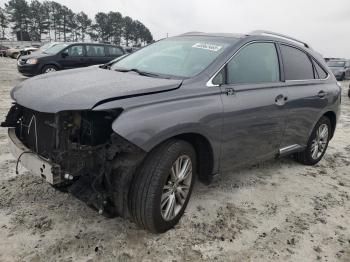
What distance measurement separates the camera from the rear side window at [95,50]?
13.9 m

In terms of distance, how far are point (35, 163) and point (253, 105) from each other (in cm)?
216

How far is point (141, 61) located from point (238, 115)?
1.27 metres

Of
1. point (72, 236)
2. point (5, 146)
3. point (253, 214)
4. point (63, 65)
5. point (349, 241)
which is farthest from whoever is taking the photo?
point (63, 65)

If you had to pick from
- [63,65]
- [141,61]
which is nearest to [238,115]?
[141,61]


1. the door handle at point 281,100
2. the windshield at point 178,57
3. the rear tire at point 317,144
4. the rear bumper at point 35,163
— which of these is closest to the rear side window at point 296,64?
the door handle at point 281,100

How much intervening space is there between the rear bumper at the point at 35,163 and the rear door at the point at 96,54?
10848mm

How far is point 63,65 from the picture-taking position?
13.3m

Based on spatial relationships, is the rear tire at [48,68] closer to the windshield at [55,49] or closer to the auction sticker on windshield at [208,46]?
the windshield at [55,49]

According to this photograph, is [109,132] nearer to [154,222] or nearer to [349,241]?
[154,222]

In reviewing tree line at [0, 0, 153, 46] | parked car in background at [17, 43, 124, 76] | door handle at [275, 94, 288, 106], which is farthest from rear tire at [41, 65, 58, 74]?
tree line at [0, 0, 153, 46]

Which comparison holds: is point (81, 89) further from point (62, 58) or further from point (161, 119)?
point (62, 58)

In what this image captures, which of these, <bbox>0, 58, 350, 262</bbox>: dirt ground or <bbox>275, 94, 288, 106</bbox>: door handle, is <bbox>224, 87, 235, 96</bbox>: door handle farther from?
<bbox>0, 58, 350, 262</bbox>: dirt ground

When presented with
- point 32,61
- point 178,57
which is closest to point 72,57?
point 32,61

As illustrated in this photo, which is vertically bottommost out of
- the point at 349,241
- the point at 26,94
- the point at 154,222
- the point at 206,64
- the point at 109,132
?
the point at 349,241
